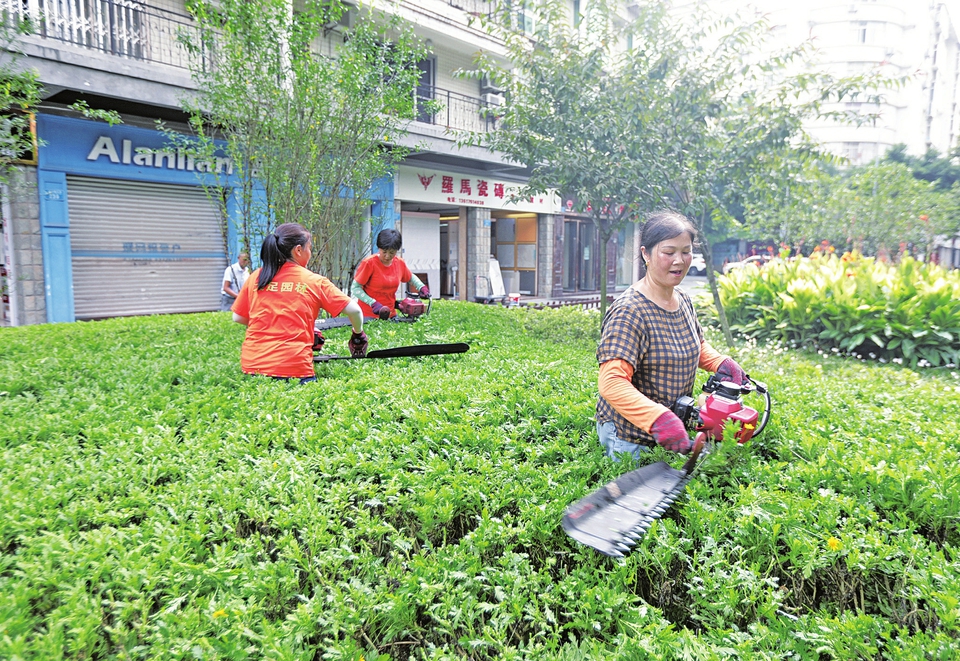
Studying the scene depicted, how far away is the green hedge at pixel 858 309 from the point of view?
26.0ft

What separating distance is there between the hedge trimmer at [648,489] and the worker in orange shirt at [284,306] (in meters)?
2.73

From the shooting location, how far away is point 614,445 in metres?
2.98

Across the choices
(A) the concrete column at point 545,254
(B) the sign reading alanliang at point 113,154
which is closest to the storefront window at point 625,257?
(A) the concrete column at point 545,254

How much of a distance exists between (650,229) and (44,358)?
5.42 metres

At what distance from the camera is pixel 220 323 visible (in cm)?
834

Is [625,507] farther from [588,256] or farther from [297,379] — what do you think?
[588,256]

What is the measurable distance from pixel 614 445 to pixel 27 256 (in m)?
11.8

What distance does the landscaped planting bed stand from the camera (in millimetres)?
1789

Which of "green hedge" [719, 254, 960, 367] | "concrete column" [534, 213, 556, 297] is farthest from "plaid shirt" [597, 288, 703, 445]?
"concrete column" [534, 213, 556, 297]

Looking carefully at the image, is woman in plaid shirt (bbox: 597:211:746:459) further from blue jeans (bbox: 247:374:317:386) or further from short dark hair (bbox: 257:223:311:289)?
short dark hair (bbox: 257:223:311:289)

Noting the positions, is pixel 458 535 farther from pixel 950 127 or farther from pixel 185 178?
pixel 950 127

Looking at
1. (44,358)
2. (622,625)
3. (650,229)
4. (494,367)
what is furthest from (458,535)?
(44,358)

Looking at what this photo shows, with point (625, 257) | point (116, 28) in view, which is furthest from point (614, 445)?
point (625, 257)

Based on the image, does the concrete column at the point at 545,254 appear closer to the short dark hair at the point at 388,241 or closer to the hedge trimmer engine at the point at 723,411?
the short dark hair at the point at 388,241
